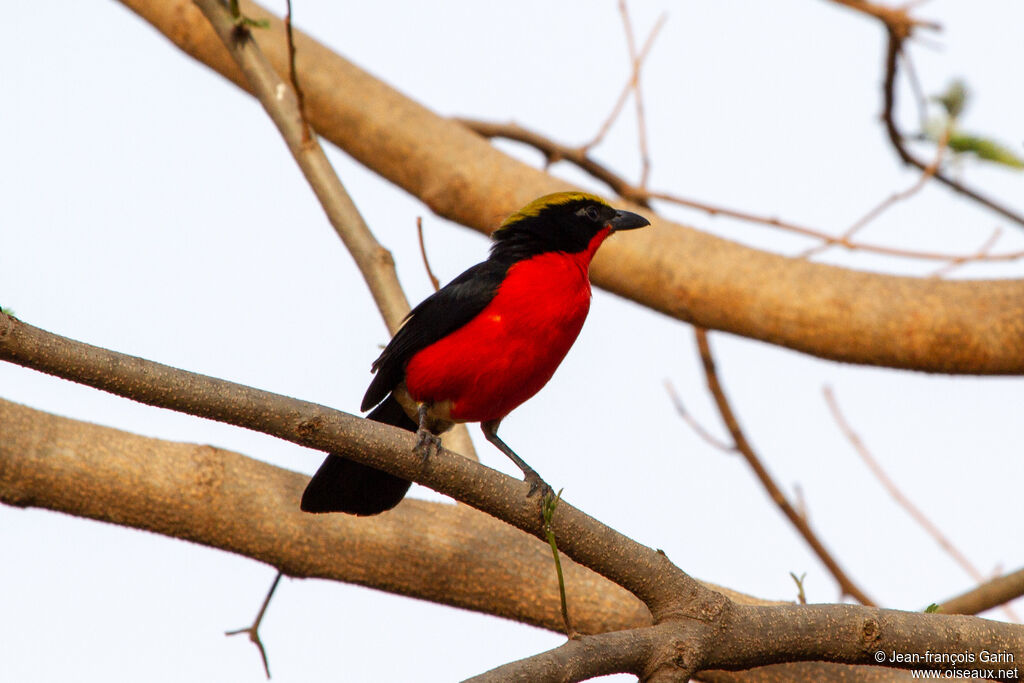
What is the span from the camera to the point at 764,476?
6.53m

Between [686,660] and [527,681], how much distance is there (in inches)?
26.2

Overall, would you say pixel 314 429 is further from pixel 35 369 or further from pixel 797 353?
pixel 797 353

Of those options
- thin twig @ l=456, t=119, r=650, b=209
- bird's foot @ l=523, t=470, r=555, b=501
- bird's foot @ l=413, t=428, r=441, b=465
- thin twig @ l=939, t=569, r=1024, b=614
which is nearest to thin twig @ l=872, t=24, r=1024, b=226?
thin twig @ l=456, t=119, r=650, b=209

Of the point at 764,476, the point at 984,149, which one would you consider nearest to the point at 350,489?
the point at 764,476

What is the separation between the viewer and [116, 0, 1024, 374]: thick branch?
5.31 metres

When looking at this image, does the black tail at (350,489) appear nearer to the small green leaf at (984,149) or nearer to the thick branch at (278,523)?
the thick branch at (278,523)

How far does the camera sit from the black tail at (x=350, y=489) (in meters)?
4.31

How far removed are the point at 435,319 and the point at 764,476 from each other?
2719 millimetres

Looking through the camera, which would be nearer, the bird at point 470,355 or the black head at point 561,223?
the bird at point 470,355

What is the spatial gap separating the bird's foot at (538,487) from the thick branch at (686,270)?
5.05 ft

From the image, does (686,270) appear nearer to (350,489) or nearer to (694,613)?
(350,489)

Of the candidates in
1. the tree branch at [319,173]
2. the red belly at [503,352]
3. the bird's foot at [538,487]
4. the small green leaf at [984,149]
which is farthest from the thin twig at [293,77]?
the small green leaf at [984,149]

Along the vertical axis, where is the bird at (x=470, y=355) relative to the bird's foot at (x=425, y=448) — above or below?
above

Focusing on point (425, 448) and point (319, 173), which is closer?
point (425, 448)
